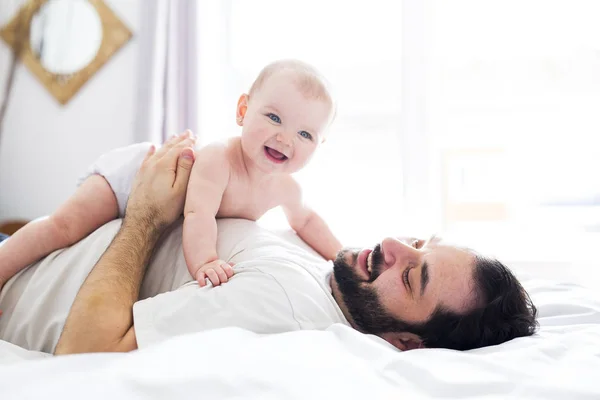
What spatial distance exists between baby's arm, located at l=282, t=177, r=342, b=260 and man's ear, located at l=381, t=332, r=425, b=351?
517mm

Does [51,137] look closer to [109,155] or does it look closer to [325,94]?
[109,155]

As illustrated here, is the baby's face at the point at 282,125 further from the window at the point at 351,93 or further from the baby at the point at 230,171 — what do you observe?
the window at the point at 351,93

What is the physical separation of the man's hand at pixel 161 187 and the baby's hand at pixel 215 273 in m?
0.24

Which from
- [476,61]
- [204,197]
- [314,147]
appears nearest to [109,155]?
[204,197]

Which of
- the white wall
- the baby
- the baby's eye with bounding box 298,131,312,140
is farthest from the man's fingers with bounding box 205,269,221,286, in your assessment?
the white wall

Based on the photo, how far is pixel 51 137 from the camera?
11.5ft

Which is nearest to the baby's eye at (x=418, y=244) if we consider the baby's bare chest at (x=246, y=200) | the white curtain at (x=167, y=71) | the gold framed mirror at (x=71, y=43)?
the baby's bare chest at (x=246, y=200)

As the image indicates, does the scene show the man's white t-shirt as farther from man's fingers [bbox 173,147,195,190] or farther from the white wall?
the white wall

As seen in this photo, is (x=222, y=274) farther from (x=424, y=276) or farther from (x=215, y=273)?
(x=424, y=276)

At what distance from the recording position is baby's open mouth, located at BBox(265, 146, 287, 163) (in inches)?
57.1

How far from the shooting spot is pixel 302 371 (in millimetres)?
726

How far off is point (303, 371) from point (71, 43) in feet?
11.0

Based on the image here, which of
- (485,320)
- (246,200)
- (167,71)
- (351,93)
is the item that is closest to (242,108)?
(246,200)

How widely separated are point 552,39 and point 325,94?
222 cm
